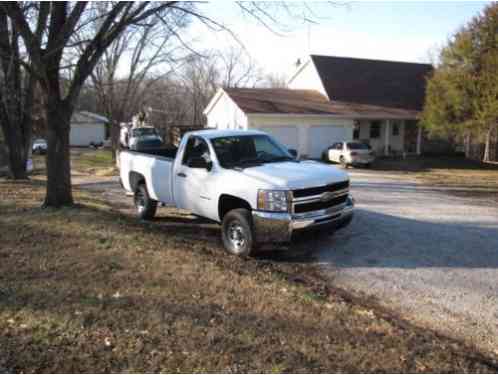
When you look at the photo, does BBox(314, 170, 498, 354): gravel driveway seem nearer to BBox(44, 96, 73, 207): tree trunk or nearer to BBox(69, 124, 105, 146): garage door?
BBox(44, 96, 73, 207): tree trunk

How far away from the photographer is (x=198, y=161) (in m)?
7.18

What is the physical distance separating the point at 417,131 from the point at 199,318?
2958cm

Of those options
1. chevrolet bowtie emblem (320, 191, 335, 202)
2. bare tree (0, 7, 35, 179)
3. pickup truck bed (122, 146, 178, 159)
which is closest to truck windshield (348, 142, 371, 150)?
pickup truck bed (122, 146, 178, 159)

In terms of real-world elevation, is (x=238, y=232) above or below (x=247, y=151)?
below

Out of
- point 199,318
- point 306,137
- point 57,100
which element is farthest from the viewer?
point 306,137

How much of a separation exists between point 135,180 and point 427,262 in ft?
20.3

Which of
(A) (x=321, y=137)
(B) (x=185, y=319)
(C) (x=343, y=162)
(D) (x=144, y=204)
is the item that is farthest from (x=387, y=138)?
(B) (x=185, y=319)

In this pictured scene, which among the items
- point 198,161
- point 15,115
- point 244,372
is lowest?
point 244,372

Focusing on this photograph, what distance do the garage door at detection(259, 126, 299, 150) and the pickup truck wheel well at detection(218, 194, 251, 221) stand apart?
63.3 feet

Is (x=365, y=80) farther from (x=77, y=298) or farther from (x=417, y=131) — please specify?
(x=77, y=298)

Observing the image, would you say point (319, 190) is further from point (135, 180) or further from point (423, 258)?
point (135, 180)

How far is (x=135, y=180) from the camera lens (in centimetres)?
961

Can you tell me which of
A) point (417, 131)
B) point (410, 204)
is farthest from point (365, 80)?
point (410, 204)

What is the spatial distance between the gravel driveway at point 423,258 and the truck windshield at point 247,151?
4.97ft
